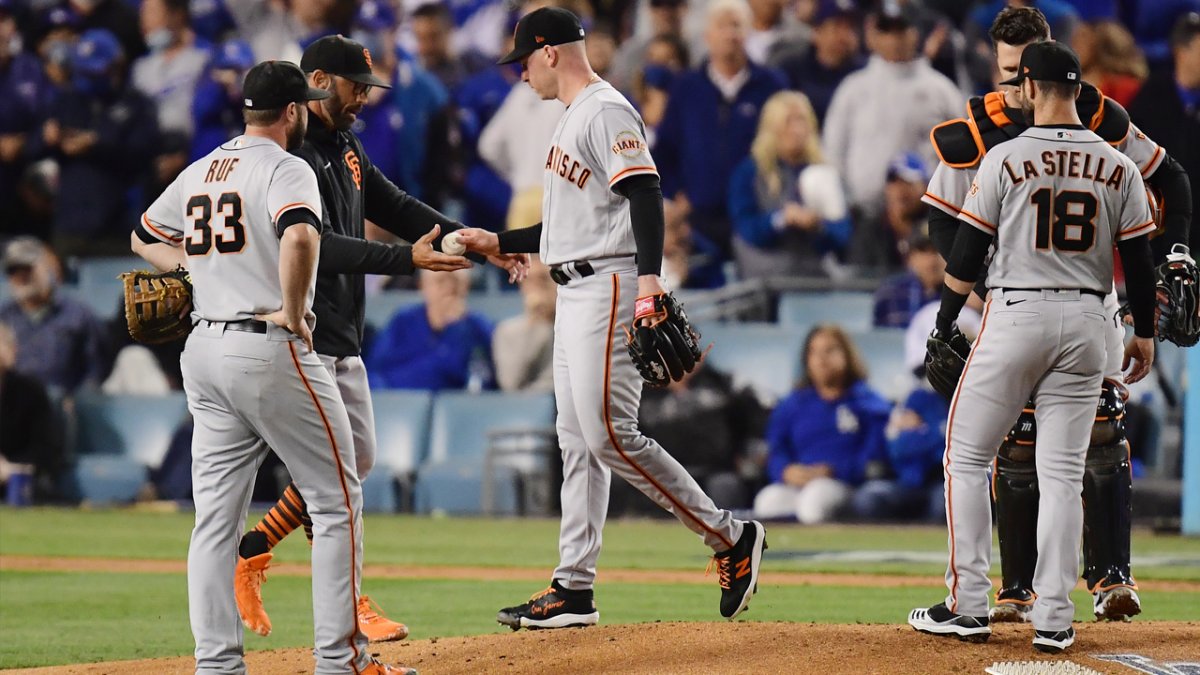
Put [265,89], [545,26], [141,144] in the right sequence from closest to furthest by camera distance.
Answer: [265,89] → [545,26] → [141,144]

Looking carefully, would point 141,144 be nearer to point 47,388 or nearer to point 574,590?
point 47,388

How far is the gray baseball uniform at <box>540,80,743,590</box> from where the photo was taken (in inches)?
180

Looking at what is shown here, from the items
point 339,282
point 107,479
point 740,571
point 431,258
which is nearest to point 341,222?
point 339,282

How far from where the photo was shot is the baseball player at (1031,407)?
15.7ft

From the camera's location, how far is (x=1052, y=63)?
4.22 meters

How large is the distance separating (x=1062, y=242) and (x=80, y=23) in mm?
10313

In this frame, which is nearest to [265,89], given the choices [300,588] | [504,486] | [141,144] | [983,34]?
[300,588]

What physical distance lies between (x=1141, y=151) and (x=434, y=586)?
12.8 feet

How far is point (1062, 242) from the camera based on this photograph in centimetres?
421

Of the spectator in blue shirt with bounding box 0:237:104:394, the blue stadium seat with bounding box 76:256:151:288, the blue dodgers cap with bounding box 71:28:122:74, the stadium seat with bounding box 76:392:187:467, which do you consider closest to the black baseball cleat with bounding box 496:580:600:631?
the stadium seat with bounding box 76:392:187:467

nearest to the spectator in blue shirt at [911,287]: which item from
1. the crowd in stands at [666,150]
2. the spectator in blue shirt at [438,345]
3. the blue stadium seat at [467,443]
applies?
the crowd in stands at [666,150]

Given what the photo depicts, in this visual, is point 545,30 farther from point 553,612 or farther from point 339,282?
point 553,612

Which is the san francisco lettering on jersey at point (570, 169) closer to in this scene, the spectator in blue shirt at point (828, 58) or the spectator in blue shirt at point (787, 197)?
the spectator in blue shirt at point (787, 197)

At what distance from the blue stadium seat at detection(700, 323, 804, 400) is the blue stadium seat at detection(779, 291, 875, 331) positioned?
0.79 feet
